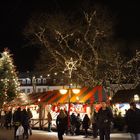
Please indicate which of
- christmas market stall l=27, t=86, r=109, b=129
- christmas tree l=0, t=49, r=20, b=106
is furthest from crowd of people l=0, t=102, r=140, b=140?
christmas tree l=0, t=49, r=20, b=106

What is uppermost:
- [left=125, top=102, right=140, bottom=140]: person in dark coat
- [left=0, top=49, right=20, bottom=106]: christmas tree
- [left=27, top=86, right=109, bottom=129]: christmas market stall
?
[left=0, top=49, right=20, bottom=106]: christmas tree

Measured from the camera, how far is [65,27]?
123 feet

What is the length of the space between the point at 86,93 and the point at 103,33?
11111 mm

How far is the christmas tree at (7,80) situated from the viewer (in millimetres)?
45969

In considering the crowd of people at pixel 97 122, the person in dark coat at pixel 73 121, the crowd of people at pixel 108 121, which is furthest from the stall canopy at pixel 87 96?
the crowd of people at pixel 108 121

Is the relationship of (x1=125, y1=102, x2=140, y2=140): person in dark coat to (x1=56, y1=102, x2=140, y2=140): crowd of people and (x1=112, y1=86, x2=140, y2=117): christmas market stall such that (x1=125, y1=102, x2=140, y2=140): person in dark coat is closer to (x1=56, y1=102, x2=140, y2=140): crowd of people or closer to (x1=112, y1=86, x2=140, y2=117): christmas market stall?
(x1=56, y1=102, x2=140, y2=140): crowd of people

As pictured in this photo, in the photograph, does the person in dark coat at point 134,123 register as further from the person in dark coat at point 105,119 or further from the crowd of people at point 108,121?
the person in dark coat at point 105,119

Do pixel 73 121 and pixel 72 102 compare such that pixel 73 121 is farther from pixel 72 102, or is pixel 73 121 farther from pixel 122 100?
pixel 122 100

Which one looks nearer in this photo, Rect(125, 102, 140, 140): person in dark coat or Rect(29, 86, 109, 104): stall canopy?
Rect(125, 102, 140, 140): person in dark coat

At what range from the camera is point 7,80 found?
46.7m

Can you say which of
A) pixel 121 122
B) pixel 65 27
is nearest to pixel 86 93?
pixel 121 122

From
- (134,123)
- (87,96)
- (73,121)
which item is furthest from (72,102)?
(134,123)

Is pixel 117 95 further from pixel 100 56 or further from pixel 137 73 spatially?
pixel 137 73

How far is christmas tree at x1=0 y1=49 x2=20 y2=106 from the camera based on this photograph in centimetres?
4597
